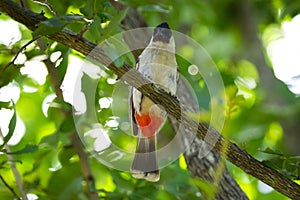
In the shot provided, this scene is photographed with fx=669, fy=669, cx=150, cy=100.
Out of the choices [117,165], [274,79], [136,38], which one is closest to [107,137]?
[117,165]

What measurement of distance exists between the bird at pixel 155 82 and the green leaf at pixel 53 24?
1019 mm

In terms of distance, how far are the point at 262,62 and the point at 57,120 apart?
170 cm

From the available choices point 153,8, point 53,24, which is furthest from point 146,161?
point 53,24

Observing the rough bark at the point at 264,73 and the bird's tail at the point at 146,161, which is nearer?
the bird's tail at the point at 146,161

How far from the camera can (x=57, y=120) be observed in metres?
2.70

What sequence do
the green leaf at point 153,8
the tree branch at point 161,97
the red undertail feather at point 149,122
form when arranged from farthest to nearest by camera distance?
the red undertail feather at point 149,122
the green leaf at point 153,8
the tree branch at point 161,97

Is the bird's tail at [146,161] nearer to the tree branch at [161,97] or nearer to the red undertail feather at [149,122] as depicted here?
the red undertail feather at [149,122]

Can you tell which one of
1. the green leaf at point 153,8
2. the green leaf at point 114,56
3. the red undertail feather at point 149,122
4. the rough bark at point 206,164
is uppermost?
the green leaf at point 153,8

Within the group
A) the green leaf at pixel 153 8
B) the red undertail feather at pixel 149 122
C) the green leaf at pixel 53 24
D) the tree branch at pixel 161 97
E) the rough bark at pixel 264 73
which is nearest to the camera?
the green leaf at pixel 53 24

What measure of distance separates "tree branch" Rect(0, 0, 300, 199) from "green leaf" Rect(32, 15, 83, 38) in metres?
0.09

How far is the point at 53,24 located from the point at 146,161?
3.73 feet

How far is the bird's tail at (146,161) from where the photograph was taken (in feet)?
8.60

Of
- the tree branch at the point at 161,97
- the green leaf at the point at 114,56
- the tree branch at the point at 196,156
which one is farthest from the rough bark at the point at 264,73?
the green leaf at the point at 114,56

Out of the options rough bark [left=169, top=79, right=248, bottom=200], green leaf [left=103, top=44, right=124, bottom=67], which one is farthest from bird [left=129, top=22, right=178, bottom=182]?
green leaf [left=103, top=44, right=124, bottom=67]
